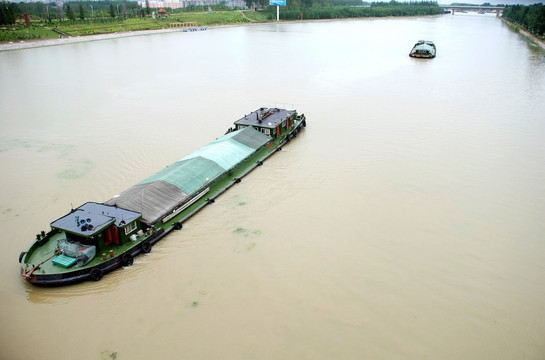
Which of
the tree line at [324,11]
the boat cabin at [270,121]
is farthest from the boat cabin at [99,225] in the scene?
the tree line at [324,11]

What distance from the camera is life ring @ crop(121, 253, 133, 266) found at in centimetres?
1260

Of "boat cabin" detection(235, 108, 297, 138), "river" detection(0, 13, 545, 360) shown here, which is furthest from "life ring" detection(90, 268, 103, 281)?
"boat cabin" detection(235, 108, 297, 138)

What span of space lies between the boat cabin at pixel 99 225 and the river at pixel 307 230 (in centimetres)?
116

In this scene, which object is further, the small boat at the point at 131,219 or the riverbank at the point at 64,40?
the riverbank at the point at 64,40

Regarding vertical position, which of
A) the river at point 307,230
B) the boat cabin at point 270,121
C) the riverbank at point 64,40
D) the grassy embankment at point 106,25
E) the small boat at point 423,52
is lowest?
the river at point 307,230

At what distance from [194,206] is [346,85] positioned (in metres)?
27.3

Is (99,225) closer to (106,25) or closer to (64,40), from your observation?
(64,40)

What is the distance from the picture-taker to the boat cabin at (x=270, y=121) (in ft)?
74.0

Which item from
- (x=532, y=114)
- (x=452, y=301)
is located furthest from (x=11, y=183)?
(x=532, y=114)

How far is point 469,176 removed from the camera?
1930 centimetres

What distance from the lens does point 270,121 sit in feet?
76.5

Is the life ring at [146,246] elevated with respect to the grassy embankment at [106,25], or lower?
lower

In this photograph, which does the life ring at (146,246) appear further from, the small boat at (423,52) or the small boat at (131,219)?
the small boat at (423,52)

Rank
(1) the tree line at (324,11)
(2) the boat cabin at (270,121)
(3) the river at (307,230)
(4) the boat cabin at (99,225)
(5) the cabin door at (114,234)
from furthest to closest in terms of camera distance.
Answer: (1) the tree line at (324,11) → (2) the boat cabin at (270,121) → (5) the cabin door at (114,234) → (4) the boat cabin at (99,225) → (3) the river at (307,230)
